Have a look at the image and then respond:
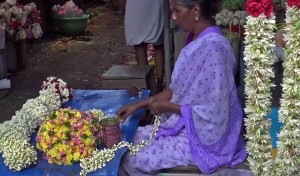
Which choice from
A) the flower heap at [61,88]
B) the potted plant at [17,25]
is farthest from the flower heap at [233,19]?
the potted plant at [17,25]

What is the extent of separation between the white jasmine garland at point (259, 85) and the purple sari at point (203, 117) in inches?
14.0

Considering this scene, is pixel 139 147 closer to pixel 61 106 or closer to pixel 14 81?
pixel 61 106

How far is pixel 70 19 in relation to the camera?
9.18 m

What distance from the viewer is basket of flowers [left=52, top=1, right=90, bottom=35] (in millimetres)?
9227

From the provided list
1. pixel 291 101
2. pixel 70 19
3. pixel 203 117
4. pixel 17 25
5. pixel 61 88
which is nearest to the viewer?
pixel 291 101

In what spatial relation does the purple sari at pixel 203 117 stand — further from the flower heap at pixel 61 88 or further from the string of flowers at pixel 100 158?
the flower heap at pixel 61 88

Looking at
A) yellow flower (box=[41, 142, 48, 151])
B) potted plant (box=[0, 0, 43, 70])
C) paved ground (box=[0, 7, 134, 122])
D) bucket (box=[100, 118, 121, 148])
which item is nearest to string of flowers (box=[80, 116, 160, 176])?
bucket (box=[100, 118, 121, 148])

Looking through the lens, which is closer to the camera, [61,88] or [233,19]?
[61,88]

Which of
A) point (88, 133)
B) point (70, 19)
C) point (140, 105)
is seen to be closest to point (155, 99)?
point (140, 105)

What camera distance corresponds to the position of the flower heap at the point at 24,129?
298 centimetres

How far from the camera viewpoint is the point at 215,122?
2990 millimetres

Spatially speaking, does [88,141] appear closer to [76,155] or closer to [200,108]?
[76,155]

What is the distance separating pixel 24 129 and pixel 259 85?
60.8 inches

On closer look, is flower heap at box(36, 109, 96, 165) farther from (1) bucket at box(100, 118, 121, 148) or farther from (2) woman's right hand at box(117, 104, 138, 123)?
(2) woman's right hand at box(117, 104, 138, 123)
